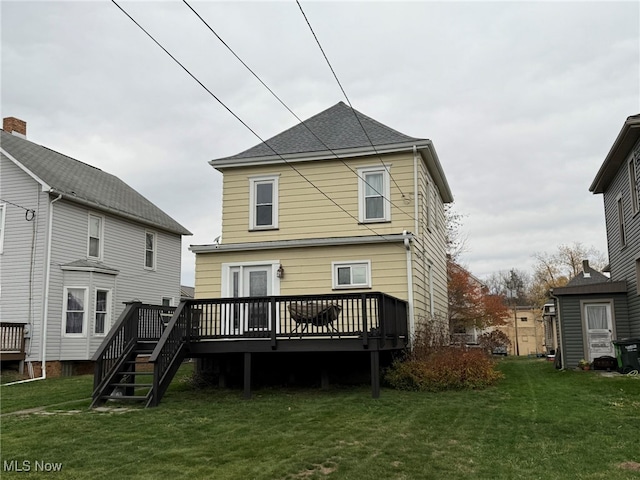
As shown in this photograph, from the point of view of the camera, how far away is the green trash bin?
14625 mm

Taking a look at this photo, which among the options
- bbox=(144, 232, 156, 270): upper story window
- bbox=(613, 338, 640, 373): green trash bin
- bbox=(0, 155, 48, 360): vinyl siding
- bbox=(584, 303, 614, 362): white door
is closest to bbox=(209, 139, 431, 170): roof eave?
bbox=(0, 155, 48, 360): vinyl siding

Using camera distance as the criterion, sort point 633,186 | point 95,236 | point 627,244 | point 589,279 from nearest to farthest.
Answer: point 633,186, point 627,244, point 95,236, point 589,279

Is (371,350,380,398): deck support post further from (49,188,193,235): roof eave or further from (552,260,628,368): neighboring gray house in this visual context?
(49,188,193,235): roof eave

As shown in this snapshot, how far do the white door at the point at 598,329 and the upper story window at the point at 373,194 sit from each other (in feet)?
23.2

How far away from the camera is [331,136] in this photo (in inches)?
652

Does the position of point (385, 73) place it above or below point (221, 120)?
above

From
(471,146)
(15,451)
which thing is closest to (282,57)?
(15,451)

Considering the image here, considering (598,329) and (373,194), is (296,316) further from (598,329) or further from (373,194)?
(598,329)

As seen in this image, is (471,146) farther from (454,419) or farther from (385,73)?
(454,419)

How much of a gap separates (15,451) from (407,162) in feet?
37.4

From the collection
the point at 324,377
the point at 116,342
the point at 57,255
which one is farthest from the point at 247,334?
the point at 57,255

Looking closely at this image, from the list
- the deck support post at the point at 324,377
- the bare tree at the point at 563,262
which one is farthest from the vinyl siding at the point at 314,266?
the bare tree at the point at 563,262

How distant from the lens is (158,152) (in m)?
17.2

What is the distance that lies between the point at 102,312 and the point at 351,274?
393 inches
